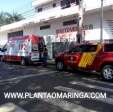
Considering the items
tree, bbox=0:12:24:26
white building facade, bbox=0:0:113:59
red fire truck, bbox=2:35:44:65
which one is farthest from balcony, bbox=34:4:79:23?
tree, bbox=0:12:24:26

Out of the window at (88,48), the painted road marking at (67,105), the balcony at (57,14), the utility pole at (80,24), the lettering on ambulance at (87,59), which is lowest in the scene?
the painted road marking at (67,105)

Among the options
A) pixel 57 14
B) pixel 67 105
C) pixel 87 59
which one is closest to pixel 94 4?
pixel 57 14

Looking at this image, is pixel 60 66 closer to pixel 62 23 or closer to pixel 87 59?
pixel 87 59

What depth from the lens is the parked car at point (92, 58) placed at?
13680mm

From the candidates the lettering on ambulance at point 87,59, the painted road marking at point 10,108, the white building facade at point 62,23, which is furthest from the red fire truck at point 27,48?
the painted road marking at point 10,108

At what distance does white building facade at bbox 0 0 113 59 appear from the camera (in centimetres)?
2408

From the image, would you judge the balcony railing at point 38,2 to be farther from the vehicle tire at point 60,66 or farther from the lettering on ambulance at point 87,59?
the lettering on ambulance at point 87,59

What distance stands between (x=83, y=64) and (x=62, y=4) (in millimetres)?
17552

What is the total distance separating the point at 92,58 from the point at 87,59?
482 mm

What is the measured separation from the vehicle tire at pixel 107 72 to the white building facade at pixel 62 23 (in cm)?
970

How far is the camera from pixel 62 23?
29500 millimetres

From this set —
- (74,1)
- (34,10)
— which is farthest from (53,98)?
(34,10)

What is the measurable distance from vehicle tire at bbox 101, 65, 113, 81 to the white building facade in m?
9.70

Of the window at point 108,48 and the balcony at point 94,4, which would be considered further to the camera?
the balcony at point 94,4
